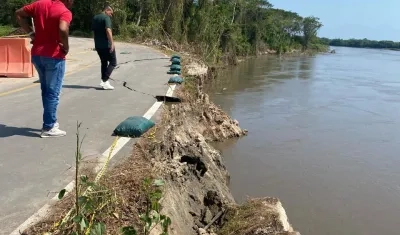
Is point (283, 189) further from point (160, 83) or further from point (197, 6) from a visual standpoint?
point (197, 6)

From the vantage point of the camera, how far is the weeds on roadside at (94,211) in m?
3.17

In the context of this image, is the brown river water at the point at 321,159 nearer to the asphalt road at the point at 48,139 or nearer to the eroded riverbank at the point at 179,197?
the eroded riverbank at the point at 179,197

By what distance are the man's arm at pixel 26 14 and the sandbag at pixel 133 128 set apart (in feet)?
5.79

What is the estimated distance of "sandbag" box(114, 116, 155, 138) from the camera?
19.7ft

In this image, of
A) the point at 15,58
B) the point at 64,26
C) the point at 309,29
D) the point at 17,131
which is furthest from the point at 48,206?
the point at 309,29

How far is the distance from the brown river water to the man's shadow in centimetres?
404

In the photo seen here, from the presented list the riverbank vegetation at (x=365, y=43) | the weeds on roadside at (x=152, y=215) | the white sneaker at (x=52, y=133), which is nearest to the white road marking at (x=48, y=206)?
the weeds on roadside at (x=152, y=215)

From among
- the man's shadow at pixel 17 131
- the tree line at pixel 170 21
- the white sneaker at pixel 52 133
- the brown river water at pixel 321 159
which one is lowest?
the brown river water at pixel 321 159

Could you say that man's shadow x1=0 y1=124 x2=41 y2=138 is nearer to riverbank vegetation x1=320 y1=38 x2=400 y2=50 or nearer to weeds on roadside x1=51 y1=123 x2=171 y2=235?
weeds on roadside x1=51 y1=123 x2=171 y2=235

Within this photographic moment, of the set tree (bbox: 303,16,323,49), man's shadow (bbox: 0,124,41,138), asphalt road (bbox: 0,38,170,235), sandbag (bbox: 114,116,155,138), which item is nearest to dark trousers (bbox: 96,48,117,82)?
asphalt road (bbox: 0,38,170,235)

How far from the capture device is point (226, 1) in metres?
51.2

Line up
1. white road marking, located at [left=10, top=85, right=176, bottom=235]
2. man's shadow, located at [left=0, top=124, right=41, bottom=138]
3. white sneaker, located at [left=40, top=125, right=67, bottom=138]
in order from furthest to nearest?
man's shadow, located at [left=0, top=124, right=41, bottom=138] < white sneaker, located at [left=40, top=125, right=67, bottom=138] < white road marking, located at [left=10, top=85, right=176, bottom=235]

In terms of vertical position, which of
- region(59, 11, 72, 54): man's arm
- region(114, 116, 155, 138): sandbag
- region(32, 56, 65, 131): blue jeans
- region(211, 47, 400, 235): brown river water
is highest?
region(59, 11, 72, 54): man's arm

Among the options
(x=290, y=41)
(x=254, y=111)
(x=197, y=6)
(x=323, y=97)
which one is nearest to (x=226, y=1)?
(x=197, y=6)
